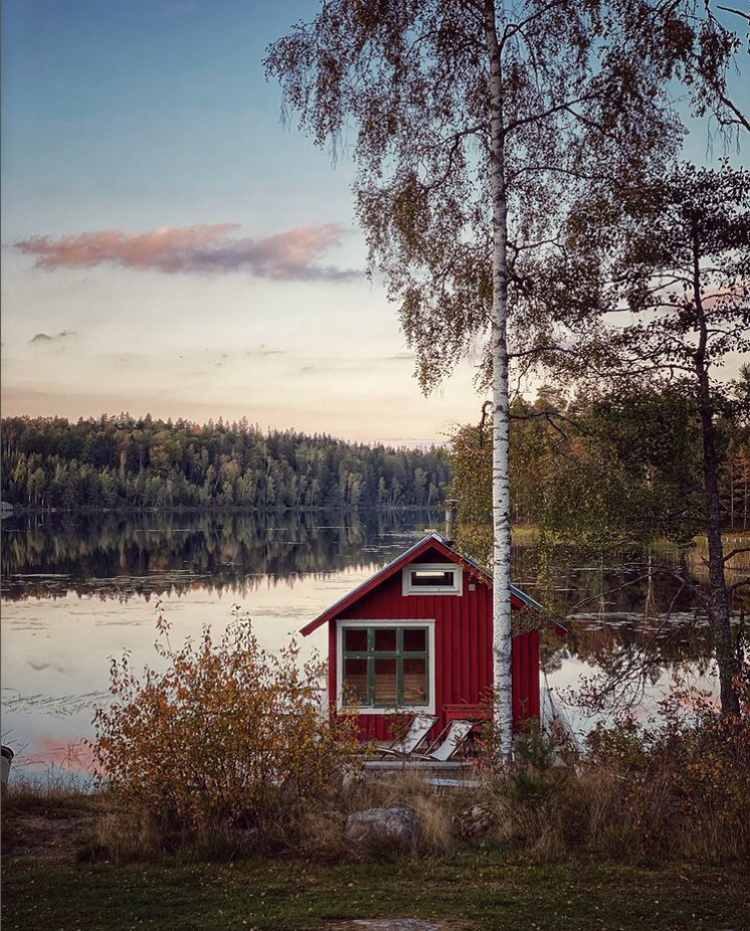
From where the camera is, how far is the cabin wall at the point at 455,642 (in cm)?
1522

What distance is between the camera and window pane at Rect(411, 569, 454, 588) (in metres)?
15.4

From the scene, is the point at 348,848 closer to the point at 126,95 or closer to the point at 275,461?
the point at 126,95

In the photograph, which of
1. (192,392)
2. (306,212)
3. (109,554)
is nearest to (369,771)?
(109,554)

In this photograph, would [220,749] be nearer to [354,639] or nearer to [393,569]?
[393,569]

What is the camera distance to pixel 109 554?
194ft

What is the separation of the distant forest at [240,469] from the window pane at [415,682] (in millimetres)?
68967

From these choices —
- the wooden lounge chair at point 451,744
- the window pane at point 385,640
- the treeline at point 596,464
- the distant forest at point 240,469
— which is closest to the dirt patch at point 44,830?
the wooden lounge chair at point 451,744

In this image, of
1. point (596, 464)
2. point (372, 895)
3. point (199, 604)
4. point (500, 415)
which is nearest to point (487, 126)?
point (500, 415)

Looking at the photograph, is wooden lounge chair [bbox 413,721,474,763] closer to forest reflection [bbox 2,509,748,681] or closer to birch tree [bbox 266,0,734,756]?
forest reflection [bbox 2,509,748,681]

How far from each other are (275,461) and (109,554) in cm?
6100

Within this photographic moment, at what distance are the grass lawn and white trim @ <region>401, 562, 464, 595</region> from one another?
662 cm

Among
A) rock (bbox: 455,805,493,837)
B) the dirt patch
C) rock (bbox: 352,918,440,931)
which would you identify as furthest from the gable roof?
rock (bbox: 352,918,440,931)

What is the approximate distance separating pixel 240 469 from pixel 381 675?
333 ft

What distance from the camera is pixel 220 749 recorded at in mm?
9359
